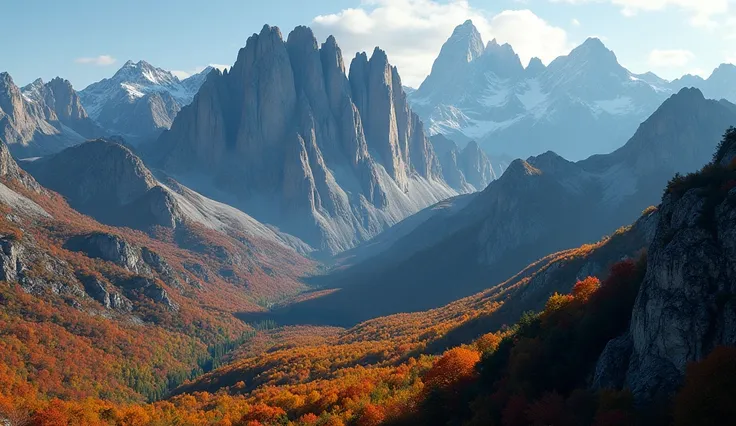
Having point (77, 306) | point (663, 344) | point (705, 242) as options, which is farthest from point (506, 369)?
point (77, 306)

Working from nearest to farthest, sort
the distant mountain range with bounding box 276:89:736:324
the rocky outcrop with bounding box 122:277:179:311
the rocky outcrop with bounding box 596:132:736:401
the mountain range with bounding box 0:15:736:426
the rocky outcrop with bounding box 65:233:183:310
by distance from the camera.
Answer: the rocky outcrop with bounding box 596:132:736:401 → the mountain range with bounding box 0:15:736:426 → the rocky outcrop with bounding box 122:277:179:311 → the rocky outcrop with bounding box 65:233:183:310 → the distant mountain range with bounding box 276:89:736:324

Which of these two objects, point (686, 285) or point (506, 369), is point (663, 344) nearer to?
point (686, 285)

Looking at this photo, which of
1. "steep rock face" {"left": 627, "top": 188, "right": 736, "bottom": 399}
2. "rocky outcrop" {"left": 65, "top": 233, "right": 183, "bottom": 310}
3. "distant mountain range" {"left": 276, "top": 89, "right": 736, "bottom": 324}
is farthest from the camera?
"distant mountain range" {"left": 276, "top": 89, "right": 736, "bottom": 324}

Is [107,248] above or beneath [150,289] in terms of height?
above

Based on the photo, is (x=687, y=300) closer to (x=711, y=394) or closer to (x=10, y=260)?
(x=711, y=394)

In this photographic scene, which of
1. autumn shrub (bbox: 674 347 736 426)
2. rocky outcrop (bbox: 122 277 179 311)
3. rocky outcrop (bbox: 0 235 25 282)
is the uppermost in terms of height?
rocky outcrop (bbox: 0 235 25 282)

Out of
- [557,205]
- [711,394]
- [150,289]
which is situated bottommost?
[711,394]

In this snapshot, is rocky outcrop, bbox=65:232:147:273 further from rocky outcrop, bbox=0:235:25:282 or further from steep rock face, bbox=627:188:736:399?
steep rock face, bbox=627:188:736:399

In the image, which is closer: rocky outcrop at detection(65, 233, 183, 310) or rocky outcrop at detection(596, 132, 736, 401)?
rocky outcrop at detection(596, 132, 736, 401)

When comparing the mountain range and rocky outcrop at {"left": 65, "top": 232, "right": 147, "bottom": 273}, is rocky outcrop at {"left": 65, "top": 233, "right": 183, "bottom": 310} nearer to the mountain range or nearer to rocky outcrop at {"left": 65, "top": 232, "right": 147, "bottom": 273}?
rocky outcrop at {"left": 65, "top": 232, "right": 147, "bottom": 273}

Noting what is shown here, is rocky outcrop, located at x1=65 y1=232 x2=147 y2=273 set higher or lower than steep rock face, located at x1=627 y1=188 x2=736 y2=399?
higher

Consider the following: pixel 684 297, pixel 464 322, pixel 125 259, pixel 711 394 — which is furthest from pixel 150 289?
pixel 711 394

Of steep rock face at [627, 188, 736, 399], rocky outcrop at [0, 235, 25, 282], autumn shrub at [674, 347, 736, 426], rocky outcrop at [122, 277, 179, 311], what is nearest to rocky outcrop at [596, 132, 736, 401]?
steep rock face at [627, 188, 736, 399]
